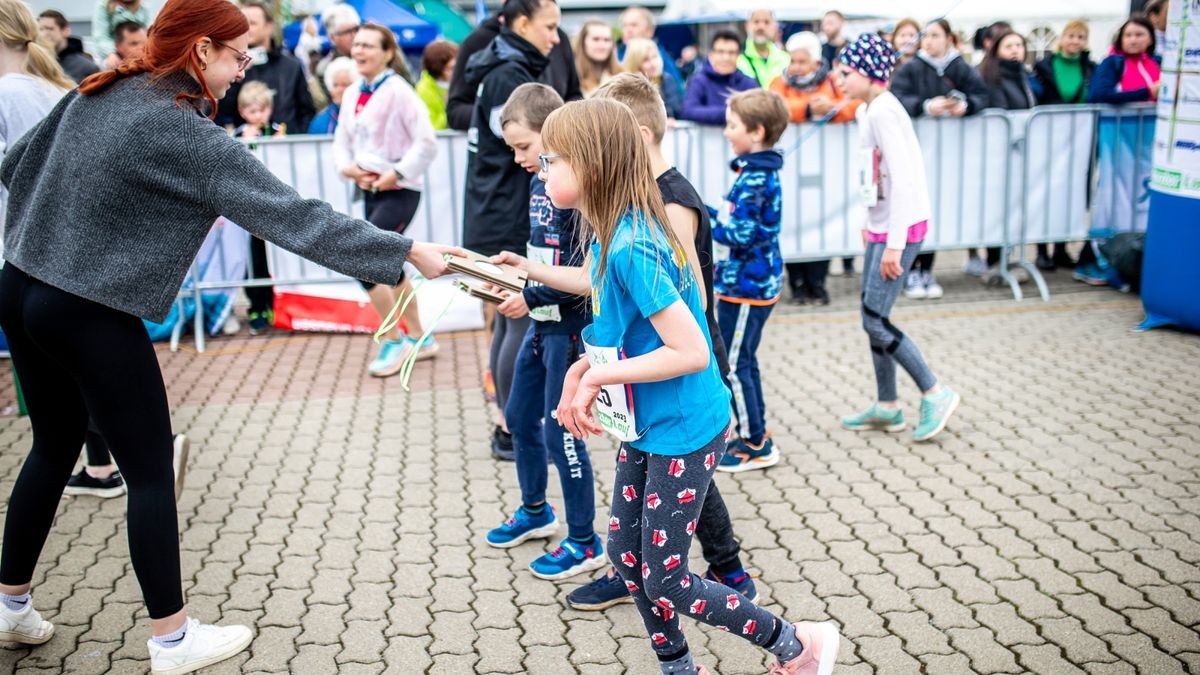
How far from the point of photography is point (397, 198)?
6535 millimetres

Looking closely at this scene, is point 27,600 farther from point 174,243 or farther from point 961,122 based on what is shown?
point 961,122

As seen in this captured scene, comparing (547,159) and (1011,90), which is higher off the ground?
(547,159)

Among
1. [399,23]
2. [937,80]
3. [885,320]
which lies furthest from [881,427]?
[399,23]

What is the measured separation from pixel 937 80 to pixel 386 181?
4.51 metres

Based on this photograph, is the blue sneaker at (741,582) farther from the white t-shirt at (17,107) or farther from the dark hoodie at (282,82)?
the dark hoodie at (282,82)

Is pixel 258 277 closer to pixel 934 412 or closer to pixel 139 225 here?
pixel 934 412

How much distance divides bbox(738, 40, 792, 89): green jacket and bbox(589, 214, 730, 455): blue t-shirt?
672 centimetres

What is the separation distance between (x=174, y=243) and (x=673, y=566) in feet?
5.12

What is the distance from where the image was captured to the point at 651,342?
107 inches

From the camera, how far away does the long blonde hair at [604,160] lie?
8.79 feet

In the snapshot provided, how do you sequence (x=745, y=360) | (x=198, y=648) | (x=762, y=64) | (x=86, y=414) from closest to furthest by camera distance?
1. (x=198, y=648)
2. (x=86, y=414)
3. (x=745, y=360)
4. (x=762, y=64)

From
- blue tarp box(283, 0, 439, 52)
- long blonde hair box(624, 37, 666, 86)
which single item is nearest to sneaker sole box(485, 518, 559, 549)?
long blonde hair box(624, 37, 666, 86)

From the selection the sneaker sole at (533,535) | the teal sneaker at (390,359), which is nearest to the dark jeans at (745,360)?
the sneaker sole at (533,535)

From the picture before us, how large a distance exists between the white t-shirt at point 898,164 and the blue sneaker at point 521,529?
196 centimetres
